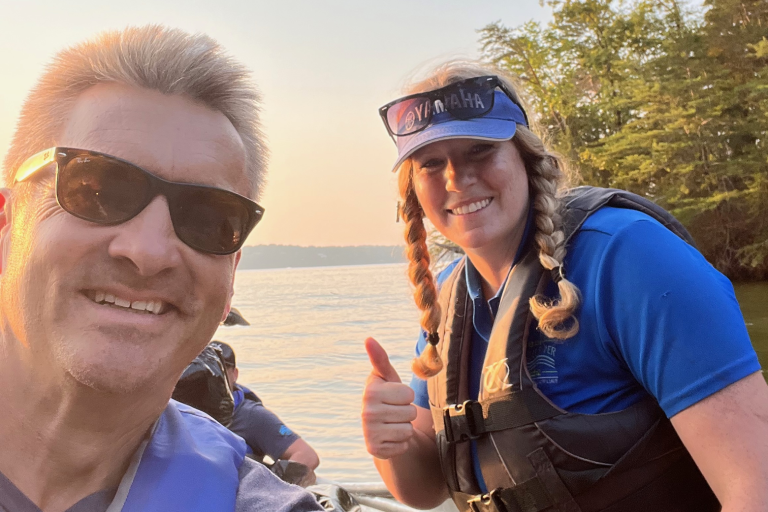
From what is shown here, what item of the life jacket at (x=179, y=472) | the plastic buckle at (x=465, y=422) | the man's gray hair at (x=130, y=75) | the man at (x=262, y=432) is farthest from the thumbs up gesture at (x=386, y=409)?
the man at (x=262, y=432)

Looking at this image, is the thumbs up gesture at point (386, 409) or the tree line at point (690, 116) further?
the tree line at point (690, 116)

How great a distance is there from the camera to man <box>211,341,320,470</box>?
4.31 meters

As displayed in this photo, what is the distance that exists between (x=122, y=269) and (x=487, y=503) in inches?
64.0

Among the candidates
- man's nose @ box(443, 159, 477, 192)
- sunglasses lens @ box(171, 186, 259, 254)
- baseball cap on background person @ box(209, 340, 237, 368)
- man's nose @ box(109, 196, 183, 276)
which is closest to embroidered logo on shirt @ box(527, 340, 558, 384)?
man's nose @ box(443, 159, 477, 192)

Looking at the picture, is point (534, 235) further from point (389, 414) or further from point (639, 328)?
point (389, 414)

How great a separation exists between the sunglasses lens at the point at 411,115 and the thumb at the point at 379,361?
0.83 m

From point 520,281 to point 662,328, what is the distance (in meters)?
0.60

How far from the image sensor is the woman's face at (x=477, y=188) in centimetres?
227

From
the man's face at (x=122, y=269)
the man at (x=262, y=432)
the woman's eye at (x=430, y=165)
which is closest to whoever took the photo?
the man's face at (x=122, y=269)

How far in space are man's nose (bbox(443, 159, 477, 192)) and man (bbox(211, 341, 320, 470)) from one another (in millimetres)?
2526

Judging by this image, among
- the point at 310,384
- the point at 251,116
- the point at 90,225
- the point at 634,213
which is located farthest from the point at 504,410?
the point at 310,384

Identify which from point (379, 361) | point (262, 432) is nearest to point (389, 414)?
point (379, 361)

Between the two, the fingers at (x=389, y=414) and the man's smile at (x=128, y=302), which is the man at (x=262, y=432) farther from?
the man's smile at (x=128, y=302)

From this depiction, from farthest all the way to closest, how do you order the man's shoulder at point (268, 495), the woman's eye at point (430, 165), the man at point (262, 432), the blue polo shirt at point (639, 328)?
the man at point (262, 432), the woman's eye at point (430, 165), the blue polo shirt at point (639, 328), the man's shoulder at point (268, 495)
